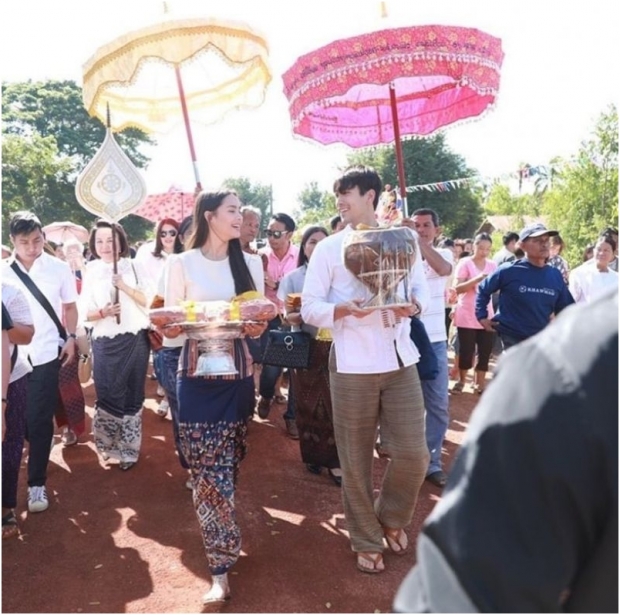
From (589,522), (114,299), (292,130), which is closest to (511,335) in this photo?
(292,130)

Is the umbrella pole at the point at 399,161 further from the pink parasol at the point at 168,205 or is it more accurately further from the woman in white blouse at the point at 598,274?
the pink parasol at the point at 168,205

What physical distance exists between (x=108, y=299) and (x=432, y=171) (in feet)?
95.7

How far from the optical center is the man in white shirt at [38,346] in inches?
151

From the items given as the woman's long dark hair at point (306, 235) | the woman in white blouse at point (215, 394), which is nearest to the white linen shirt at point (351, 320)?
the woman in white blouse at point (215, 394)

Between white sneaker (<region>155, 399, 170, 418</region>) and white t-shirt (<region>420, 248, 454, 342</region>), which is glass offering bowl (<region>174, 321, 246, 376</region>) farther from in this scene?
white sneaker (<region>155, 399, 170, 418</region>)

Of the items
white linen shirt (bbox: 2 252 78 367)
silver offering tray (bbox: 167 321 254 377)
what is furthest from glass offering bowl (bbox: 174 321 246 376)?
white linen shirt (bbox: 2 252 78 367)

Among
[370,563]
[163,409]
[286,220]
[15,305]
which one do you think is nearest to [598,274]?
[286,220]

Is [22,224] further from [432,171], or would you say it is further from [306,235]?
[432,171]

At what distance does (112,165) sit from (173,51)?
2.77 ft

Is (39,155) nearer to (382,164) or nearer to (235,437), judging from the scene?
(382,164)

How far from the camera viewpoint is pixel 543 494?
0.66 meters

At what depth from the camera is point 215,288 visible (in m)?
3.05

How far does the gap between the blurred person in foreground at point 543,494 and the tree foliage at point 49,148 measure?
22529mm

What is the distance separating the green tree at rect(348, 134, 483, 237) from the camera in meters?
31.3
